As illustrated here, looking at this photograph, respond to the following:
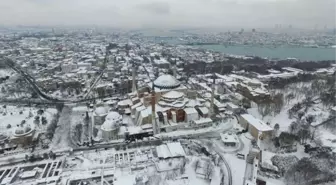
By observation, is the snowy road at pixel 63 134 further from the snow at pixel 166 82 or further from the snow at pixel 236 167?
the snow at pixel 236 167

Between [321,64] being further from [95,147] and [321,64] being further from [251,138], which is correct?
[95,147]

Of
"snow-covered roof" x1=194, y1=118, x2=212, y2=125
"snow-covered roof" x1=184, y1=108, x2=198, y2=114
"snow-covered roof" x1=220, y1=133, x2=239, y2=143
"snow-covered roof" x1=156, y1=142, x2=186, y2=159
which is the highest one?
"snow-covered roof" x1=184, y1=108, x2=198, y2=114

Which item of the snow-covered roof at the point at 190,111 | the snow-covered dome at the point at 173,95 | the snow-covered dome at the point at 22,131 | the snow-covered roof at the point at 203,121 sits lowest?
the snow-covered roof at the point at 203,121

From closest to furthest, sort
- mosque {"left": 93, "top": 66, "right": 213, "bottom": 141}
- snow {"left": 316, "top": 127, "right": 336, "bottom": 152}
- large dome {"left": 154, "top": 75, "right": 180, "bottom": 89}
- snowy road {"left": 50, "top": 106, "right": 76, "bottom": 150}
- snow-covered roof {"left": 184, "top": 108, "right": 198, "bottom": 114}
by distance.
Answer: snow {"left": 316, "top": 127, "right": 336, "bottom": 152}
snowy road {"left": 50, "top": 106, "right": 76, "bottom": 150}
mosque {"left": 93, "top": 66, "right": 213, "bottom": 141}
snow-covered roof {"left": 184, "top": 108, "right": 198, "bottom": 114}
large dome {"left": 154, "top": 75, "right": 180, "bottom": 89}

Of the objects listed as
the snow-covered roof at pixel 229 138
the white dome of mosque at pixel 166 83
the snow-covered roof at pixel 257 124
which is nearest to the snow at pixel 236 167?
the snow-covered roof at pixel 229 138

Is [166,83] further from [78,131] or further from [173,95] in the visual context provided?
[78,131]

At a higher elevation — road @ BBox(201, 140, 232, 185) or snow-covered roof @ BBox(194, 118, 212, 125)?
snow-covered roof @ BBox(194, 118, 212, 125)

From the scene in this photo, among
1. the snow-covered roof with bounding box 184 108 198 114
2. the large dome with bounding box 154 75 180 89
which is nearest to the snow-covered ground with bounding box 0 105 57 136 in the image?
the large dome with bounding box 154 75 180 89

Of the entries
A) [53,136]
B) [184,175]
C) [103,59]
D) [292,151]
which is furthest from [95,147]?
[103,59]

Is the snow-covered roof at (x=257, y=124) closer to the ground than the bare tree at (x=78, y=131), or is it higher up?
higher up

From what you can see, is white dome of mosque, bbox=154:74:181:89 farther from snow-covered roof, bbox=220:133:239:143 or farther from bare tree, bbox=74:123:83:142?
bare tree, bbox=74:123:83:142

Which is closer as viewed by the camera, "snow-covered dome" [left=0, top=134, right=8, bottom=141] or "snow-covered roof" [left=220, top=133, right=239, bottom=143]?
"snow-covered roof" [left=220, top=133, right=239, bottom=143]
